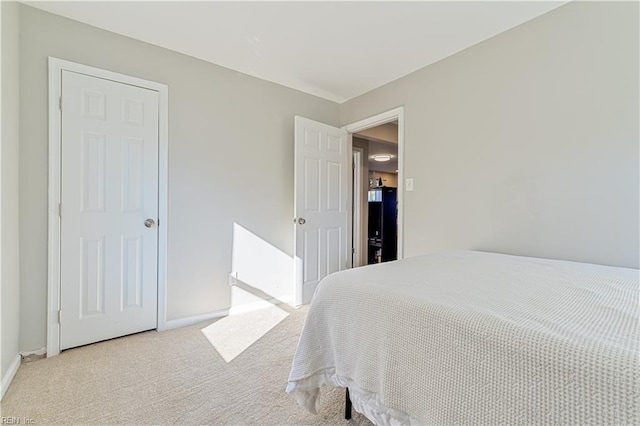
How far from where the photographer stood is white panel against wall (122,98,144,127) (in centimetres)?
219

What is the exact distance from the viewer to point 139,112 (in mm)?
2248

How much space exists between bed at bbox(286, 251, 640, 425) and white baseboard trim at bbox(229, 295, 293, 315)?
167 cm

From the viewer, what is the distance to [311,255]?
310 centimetres

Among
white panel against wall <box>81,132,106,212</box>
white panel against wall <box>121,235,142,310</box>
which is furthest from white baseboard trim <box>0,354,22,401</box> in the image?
white panel against wall <box>81,132,106,212</box>

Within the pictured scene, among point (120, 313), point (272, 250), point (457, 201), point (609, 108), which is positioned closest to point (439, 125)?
point (457, 201)

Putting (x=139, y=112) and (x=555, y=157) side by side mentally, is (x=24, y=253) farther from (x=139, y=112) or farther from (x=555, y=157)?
(x=555, y=157)

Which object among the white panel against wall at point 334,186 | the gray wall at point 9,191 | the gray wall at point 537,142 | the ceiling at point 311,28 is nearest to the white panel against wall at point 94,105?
the gray wall at point 9,191

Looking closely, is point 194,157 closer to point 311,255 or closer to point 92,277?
point 92,277

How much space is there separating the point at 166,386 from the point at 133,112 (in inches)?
77.1

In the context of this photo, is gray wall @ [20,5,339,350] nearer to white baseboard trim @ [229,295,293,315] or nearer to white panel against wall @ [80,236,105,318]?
white baseboard trim @ [229,295,293,315]

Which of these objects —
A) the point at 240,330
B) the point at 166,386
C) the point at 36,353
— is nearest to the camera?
the point at 166,386

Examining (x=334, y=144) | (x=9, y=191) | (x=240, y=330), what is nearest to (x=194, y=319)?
(x=240, y=330)

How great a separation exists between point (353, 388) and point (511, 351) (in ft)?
2.03
